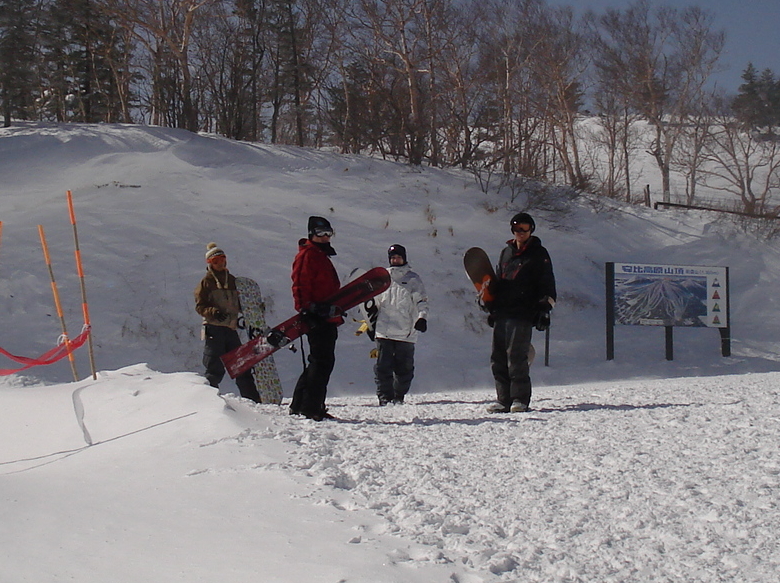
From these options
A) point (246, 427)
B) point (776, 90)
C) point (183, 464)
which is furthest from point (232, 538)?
point (776, 90)

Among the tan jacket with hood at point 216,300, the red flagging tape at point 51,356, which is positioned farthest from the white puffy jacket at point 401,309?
the red flagging tape at point 51,356

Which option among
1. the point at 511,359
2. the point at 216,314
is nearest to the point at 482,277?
the point at 511,359

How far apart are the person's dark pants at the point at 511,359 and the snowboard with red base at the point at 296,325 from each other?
3.51 feet

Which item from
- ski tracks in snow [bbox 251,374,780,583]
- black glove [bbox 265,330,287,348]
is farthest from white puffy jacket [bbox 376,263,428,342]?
ski tracks in snow [bbox 251,374,780,583]

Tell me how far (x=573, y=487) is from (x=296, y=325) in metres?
2.89

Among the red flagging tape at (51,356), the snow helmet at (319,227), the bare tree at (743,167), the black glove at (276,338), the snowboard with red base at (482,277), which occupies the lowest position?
the red flagging tape at (51,356)

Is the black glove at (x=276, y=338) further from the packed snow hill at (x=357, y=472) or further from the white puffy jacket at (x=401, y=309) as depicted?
the white puffy jacket at (x=401, y=309)

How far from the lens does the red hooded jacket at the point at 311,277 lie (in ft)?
17.3

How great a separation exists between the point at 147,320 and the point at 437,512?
10.6 meters

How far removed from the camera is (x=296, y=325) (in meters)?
5.57

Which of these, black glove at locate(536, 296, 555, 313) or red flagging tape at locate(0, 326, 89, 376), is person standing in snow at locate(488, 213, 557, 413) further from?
red flagging tape at locate(0, 326, 89, 376)

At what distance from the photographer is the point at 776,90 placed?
57.9 m

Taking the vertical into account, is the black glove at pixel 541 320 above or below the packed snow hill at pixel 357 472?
above

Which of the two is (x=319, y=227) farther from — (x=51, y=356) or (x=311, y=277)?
(x=51, y=356)
